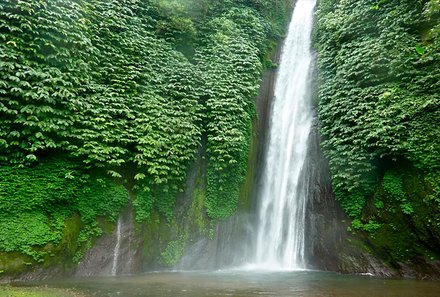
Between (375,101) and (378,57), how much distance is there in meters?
1.55

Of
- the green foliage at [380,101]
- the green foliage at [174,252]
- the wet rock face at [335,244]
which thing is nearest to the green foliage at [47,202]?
the green foliage at [174,252]

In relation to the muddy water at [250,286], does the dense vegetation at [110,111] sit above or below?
Answer: above

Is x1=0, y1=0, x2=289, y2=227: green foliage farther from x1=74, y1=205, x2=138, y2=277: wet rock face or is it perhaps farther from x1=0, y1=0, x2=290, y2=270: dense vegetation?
x1=74, y1=205, x2=138, y2=277: wet rock face

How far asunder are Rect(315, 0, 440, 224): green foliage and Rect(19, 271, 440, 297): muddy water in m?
2.44

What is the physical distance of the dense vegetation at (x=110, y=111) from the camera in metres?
8.96

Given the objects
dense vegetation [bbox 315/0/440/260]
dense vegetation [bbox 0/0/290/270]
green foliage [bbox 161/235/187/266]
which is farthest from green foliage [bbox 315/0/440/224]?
green foliage [bbox 161/235/187/266]

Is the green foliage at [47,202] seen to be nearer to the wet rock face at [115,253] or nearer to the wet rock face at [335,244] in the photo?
the wet rock face at [115,253]

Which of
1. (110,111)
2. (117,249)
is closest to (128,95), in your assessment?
(110,111)

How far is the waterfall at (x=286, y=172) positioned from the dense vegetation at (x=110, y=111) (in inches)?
62.4

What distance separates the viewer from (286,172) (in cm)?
1335

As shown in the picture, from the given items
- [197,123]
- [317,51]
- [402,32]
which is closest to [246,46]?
[317,51]

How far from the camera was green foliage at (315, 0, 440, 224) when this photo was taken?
32.3 ft

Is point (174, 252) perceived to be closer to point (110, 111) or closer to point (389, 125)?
point (110, 111)

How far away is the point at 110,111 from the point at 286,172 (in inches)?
271
